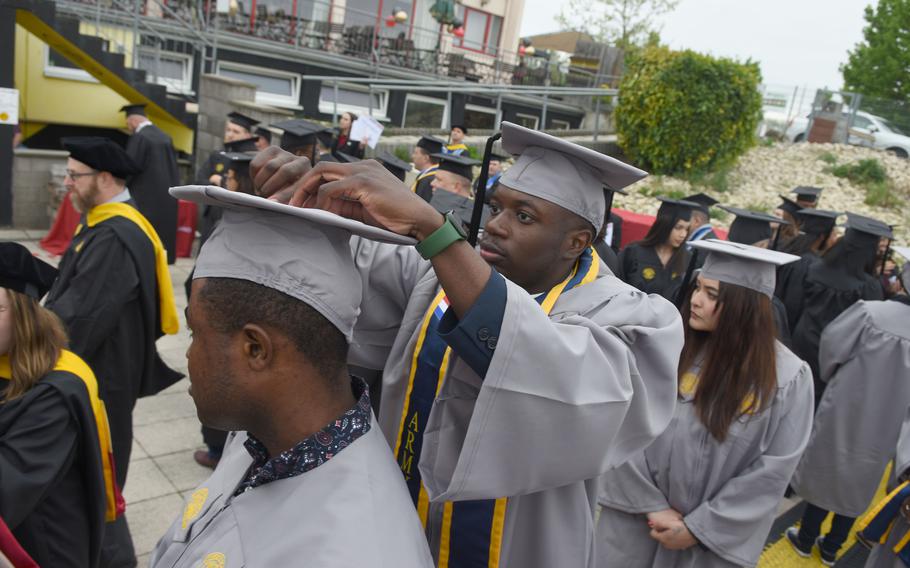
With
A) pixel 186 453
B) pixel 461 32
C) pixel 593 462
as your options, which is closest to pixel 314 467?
pixel 593 462

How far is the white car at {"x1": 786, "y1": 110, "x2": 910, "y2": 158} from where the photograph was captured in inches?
716

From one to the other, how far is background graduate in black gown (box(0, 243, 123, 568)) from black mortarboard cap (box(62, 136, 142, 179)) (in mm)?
1415

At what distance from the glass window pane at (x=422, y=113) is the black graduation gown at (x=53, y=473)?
1685 centimetres

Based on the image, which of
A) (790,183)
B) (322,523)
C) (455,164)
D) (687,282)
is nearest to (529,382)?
(322,523)

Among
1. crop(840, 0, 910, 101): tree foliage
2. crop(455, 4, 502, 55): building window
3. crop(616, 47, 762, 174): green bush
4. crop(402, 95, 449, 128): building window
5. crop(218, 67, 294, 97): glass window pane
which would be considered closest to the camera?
crop(616, 47, 762, 174): green bush

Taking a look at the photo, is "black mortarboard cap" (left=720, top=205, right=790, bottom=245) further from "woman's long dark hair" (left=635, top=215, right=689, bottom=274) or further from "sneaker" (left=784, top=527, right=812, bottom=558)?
"sneaker" (left=784, top=527, right=812, bottom=558)

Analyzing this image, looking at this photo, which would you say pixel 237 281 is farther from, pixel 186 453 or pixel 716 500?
pixel 186 453

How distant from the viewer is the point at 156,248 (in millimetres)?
4195

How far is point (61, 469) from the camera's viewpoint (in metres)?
2.65

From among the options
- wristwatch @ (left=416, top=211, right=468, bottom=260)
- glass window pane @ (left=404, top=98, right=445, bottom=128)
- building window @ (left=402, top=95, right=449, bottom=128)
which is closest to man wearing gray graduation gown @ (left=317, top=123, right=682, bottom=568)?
wristwatch @ (left=416, top=211, right=468, bottom=260)

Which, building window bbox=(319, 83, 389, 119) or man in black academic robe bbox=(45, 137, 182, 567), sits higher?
building window bbox=(319, 83, 389, 119)

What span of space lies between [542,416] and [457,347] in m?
0.22

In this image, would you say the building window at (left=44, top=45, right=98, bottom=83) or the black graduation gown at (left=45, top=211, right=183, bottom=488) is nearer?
the black graduation gown at (left=45, top=211, right=183, bottom=488)

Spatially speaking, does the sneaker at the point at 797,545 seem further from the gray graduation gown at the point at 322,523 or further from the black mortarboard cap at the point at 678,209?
the gray graduation gown at the point at 322,523
